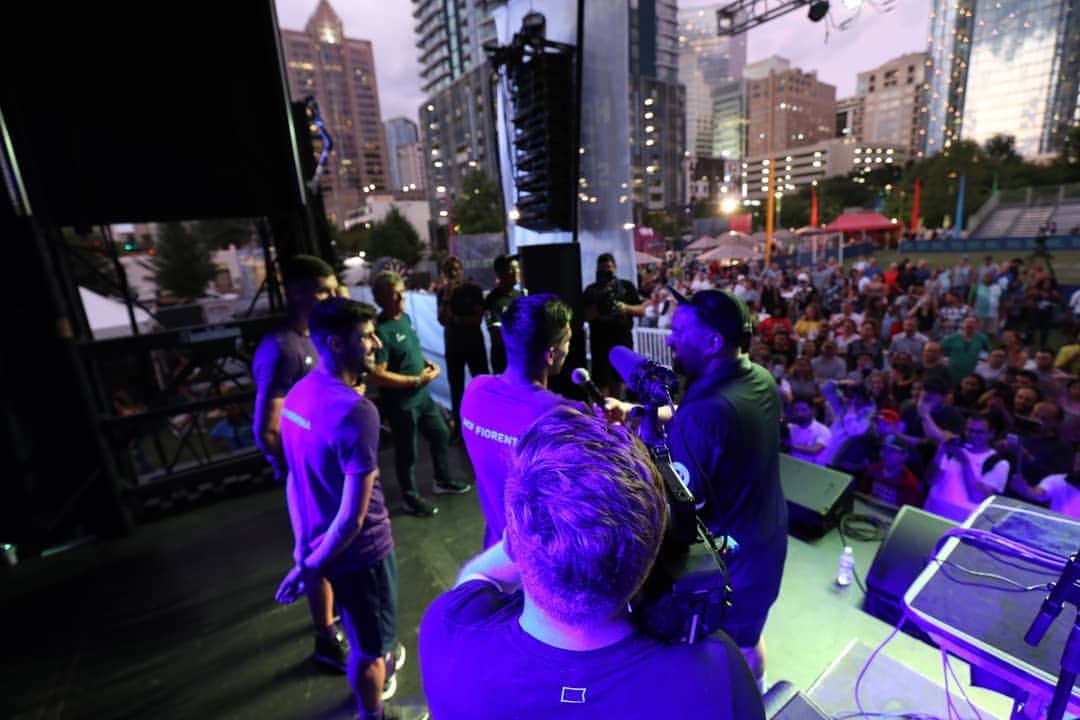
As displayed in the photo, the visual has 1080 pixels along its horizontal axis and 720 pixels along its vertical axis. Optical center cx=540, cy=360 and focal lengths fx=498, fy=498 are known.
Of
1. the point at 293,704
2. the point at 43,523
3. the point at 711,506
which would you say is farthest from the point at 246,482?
the point at 711,506

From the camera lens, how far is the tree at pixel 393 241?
32.4 meters

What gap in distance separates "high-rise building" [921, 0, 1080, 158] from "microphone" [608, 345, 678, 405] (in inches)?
771

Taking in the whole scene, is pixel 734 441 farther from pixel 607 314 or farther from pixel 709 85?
pixel 709 85

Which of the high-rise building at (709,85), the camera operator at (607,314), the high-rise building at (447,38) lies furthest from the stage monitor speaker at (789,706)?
the high-rise building at (709,85)

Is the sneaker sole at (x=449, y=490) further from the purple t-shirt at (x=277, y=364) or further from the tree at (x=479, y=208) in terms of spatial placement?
the tree at (x=479, y=208)

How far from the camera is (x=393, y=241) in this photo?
32.5 metres

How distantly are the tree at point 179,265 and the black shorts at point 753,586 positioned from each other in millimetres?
28750

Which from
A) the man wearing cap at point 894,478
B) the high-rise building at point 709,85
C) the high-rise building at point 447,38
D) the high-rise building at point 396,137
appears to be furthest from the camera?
the high-rise building at point 709,85

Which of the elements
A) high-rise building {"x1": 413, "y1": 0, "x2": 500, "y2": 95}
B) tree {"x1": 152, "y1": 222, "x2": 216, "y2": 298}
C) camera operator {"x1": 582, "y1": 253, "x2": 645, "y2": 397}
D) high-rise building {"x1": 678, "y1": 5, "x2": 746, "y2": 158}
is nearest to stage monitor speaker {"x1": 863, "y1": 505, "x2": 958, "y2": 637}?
camera operator {"x1": 582, "y1": 253, "x2": 645, "y2": 397}

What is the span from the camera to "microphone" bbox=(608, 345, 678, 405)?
129 centimetres

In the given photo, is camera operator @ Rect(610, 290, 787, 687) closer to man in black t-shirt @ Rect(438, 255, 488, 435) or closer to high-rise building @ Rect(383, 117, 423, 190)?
man in black t-shirt @ Rect(438, 255, 488, 435)

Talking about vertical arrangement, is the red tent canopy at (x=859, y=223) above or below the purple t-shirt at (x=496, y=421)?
above

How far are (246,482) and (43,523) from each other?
4.69 feet

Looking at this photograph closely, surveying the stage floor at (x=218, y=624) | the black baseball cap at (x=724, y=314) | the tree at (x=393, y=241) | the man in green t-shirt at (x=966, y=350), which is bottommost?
the stage floor at (x=218, y=624)
